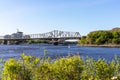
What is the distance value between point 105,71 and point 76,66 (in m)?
1.40

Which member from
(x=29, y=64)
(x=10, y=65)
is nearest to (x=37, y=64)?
(x=29, y=64)

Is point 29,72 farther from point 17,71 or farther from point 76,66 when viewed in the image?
point 76,66

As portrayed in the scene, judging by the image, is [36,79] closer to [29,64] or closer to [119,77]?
[29,64]

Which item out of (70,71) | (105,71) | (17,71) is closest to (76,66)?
(70,71)

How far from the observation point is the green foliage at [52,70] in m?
14.5

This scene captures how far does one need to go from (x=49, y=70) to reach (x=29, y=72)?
0.88 m

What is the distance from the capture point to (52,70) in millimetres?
15188

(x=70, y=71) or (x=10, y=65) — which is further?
(x=70, y=71)

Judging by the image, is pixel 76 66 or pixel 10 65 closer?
pixel 10 65

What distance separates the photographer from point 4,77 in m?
15.1

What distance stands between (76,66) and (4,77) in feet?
10.5

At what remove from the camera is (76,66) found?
15.3 metres

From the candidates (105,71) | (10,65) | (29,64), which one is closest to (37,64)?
(29,64)

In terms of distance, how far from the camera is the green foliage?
47.7ft
